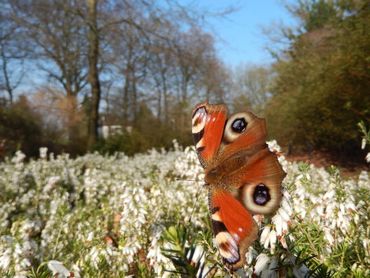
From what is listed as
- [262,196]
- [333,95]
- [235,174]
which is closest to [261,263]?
[262,196]

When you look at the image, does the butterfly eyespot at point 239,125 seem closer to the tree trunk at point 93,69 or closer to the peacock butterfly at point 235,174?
the peacock butterfly at point 235,174

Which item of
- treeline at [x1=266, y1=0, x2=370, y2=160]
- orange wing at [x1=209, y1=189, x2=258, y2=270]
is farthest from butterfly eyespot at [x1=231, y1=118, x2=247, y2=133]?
treeline at [x1=266, y1=0, x2=370, y2=160]

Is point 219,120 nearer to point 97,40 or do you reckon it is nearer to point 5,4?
point 97,40

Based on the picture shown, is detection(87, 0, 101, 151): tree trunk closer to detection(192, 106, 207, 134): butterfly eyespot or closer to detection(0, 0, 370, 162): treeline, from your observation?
detection(0, 0, 370, 162): treeline

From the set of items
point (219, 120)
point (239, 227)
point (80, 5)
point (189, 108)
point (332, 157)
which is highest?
point (80, 5)

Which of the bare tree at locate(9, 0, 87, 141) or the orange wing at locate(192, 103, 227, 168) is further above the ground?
the bare tree at locate(9, 0, 87, 141)

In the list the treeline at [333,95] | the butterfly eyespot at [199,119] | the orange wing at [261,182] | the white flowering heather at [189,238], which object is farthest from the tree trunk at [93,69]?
the orange wing at [261,182]

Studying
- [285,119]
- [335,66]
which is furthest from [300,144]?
[335,66]

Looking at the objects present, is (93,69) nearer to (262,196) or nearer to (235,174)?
(235,174)
